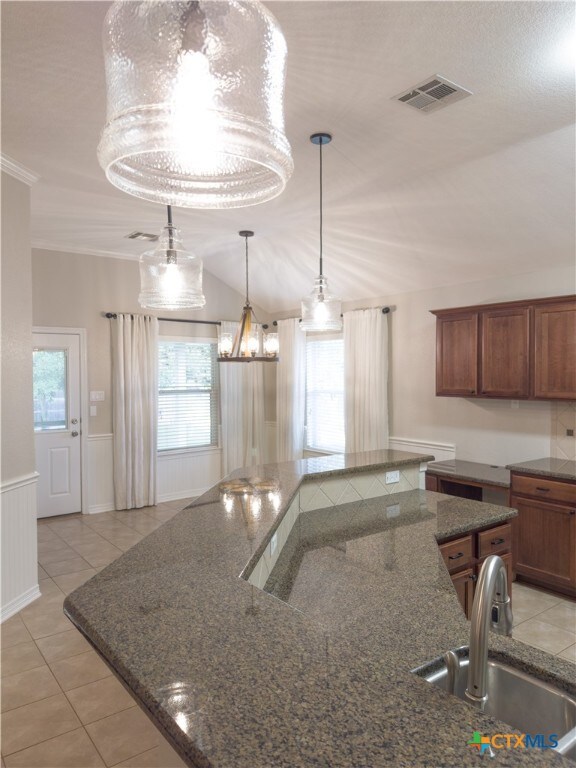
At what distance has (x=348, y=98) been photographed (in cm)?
262

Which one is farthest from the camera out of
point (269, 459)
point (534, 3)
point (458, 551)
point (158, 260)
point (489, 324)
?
point (269, 459)

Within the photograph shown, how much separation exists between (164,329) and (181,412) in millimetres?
1137

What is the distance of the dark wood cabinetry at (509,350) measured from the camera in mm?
3885

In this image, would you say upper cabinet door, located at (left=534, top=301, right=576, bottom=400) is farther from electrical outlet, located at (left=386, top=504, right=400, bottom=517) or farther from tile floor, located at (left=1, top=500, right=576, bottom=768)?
electrical outlet, located at (left=386, top=504, right=400, bottom=517)

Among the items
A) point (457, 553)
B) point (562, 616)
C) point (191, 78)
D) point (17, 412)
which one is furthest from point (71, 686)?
point (562, 616)

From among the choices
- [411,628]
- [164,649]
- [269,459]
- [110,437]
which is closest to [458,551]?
[411,628]

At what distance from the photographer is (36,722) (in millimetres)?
2395

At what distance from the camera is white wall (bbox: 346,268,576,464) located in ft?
14.4

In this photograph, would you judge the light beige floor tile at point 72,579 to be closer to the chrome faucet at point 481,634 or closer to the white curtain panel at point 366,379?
the white curtain panel at point 366,379

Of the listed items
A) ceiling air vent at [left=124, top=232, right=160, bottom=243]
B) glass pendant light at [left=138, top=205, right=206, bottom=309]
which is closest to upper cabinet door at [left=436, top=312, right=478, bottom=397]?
glass pendant light at [left=138, top=205, right=206, bottom=309]

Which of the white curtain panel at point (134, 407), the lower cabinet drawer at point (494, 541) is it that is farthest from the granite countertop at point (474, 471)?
the white curtain panel at point (134, 407)

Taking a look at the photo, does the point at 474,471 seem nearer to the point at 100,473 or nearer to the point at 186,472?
the point at 186,472

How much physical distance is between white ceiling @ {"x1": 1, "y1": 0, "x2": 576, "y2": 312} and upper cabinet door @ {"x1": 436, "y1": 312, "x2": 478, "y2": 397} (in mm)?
568

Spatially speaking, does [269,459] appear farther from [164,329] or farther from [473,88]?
[473,88]
